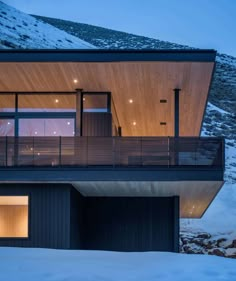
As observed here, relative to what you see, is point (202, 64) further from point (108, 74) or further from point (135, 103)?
point (135, 103)

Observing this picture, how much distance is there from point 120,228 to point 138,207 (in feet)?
2.43

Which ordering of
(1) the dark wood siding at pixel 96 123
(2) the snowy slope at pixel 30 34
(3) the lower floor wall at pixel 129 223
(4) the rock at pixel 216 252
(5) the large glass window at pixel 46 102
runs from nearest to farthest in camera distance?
1. (5) the large glass window at pixel 46 102
2. (1) the dark wood siding at pixel 96 123
3. (3) the lower floor wall at pixel 129 223
4. (4) the rock at pixel 216 252
5. (2) the snowy slope at pixel 30 34

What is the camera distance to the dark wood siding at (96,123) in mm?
16750

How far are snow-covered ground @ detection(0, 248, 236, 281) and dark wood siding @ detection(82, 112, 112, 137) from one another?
7.95m

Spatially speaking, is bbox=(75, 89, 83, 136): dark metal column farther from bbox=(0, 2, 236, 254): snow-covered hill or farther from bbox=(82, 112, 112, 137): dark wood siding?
bbox=(0, 2, 236, 254): snow-covered hill

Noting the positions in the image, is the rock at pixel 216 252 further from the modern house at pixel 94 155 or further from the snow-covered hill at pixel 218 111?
the modern house at pixel 94 155

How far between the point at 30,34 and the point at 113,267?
253 feet

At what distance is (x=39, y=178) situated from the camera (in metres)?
14.2

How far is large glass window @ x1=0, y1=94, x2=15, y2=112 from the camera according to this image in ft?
54.2

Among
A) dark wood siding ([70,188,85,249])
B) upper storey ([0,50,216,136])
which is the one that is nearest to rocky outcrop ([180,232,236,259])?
upper storey ([0,50,216,136])

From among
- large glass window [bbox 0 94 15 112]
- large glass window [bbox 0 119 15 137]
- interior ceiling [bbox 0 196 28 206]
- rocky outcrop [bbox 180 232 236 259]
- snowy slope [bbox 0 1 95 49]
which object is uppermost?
snowy slope [bbox 0 1 95 49]

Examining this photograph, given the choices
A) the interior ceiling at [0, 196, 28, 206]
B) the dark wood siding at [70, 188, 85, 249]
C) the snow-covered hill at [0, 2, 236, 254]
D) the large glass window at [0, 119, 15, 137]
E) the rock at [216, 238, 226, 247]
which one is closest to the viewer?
the interior ceiling at [0, 196, 28, 206]

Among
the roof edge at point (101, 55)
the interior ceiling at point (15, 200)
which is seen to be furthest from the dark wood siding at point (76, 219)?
the roof edge at point (101, 55)

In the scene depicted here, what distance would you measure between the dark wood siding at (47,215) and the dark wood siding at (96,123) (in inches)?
106
